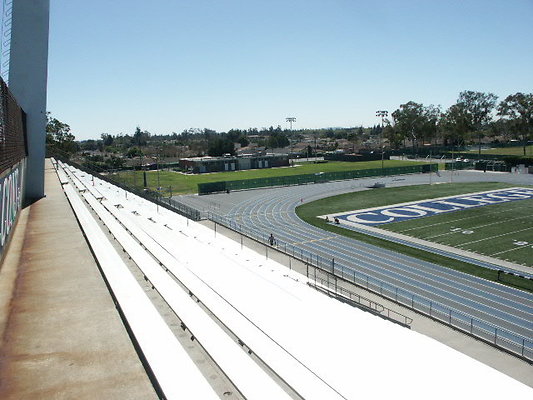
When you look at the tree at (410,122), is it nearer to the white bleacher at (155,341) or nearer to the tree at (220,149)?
the tree at (220,149)

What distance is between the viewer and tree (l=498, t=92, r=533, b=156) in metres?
90.0

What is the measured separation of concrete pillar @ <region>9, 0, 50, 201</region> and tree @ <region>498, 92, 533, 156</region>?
93.3 m

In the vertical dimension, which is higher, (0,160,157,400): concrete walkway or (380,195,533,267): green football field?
(0,160,157,400): concrete walkway

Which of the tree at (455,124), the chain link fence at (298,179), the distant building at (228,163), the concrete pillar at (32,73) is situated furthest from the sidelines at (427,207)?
the tree at (455,124)

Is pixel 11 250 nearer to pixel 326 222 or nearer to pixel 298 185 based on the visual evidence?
pixel 326 222

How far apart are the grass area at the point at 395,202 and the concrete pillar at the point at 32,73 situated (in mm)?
20027

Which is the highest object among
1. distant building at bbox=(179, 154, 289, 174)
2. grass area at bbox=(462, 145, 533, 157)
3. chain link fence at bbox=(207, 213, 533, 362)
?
grass area at bbox=(462, 145, 533, 157)

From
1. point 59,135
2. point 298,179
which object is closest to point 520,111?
point 298,179

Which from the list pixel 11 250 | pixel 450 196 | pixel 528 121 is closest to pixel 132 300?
pixel 11 250

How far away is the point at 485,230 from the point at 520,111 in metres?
73.6

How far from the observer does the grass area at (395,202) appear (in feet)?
74.6

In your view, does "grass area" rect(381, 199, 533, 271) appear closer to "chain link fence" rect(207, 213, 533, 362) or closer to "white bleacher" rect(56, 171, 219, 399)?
"chain link fence" rect(207, 213, 533, 362)

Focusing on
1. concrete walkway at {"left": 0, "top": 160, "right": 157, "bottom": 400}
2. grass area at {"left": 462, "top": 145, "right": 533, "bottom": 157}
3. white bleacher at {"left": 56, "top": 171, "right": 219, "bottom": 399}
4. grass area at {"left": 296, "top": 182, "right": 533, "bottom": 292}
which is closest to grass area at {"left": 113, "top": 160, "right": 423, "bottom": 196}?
grass area at {"left": 296, "top": 182, "right": 533, "bottom": 292}

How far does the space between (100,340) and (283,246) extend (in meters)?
23.3
